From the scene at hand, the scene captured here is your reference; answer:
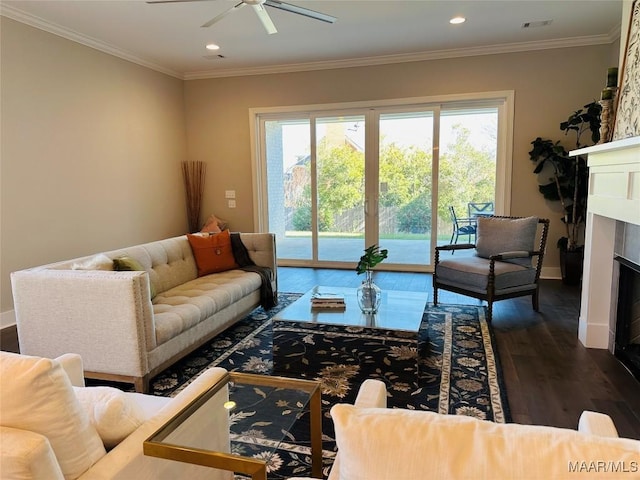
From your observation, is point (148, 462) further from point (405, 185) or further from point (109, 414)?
point (405, 185)

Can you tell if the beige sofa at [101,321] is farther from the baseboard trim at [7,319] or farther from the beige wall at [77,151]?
the beige wall at [77,151]

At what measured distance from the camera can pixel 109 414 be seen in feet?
4.00

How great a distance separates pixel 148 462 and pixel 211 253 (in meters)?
2.91

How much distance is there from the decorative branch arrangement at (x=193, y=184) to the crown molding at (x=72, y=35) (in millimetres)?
1382

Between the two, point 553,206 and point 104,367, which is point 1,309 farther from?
point 553,206

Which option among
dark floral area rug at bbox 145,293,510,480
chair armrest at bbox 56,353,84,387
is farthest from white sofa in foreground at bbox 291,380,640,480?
chair armrest at bbox 56,353,84,387

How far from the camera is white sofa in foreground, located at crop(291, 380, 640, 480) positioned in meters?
0.67

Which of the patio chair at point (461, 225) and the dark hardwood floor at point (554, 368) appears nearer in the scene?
the dark hardwood floor at point (554, 368)

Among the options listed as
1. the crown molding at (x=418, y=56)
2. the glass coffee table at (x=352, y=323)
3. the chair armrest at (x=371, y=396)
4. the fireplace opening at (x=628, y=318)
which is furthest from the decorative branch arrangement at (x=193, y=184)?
the chair armrest at (x=371, y=396)

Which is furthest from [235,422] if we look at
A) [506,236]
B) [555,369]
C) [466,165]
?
[466,165]

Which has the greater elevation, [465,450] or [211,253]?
[465,450]

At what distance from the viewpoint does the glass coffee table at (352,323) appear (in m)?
2.76

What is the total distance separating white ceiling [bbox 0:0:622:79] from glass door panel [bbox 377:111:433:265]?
2.78ft

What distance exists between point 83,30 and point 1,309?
A: 2952 millimetres
